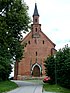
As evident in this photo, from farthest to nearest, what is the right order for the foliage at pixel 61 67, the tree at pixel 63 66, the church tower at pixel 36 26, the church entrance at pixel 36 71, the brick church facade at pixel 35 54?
the church tower at pixel 36 26 < the church entrance at pixel 36 71 < the brick church facade at pixel 35 54 < the foliage at pixel 61 67 < the tree at pixel 63 66

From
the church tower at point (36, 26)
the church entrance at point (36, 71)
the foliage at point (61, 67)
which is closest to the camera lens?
the foliage at point (61, 67)

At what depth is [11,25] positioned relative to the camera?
43625 millimetres

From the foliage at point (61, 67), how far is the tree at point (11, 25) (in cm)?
608

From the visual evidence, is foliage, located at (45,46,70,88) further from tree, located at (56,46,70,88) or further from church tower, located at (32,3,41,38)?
church tower, located at (32,3,41,38)

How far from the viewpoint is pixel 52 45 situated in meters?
88.3

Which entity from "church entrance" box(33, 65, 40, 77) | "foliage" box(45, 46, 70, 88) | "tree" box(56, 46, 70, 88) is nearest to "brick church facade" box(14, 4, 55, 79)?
"church entrance" box(33, 65, 40, 77)

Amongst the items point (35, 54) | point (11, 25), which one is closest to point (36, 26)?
point (35, 54)

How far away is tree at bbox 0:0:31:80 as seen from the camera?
1628 inches

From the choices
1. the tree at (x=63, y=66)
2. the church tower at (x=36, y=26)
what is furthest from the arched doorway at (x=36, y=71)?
the tree at (x=63, y=66)

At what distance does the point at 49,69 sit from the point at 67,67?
11261 mm

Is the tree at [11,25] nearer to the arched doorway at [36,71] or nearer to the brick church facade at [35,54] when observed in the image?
the brick church facade at [35,54]

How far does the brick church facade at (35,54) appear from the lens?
8650 cm

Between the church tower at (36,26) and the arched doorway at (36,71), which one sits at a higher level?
the church tower at (36,26)

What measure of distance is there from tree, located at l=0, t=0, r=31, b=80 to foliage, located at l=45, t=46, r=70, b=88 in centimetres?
608
